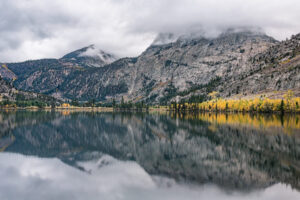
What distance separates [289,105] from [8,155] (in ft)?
555

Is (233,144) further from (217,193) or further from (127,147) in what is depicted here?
(217,193)

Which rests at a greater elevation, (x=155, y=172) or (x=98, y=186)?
(x=98, y=186)

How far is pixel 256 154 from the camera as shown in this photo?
37406 millimetres

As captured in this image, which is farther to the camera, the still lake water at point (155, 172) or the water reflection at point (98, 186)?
the still lake water at point (155, 172)

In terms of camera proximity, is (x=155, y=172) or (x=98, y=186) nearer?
(x=98, y=186)

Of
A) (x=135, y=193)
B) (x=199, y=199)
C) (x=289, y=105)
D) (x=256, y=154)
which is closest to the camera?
(x=199, y=199)

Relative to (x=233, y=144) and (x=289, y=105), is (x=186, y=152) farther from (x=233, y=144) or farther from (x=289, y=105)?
(x=289, y=105)

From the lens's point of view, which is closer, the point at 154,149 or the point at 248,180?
the point at 248,180

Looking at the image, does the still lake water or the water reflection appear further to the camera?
the still lake water

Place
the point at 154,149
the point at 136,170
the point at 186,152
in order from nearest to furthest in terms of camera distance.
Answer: the point at 136,170
the point at 186,152
the point at 154,149

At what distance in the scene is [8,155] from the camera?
39.0m

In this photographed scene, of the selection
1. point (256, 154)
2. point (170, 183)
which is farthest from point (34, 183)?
point (256, 154)

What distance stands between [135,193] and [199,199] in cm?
568

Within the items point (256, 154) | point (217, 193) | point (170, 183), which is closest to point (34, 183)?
point (170, 183)
